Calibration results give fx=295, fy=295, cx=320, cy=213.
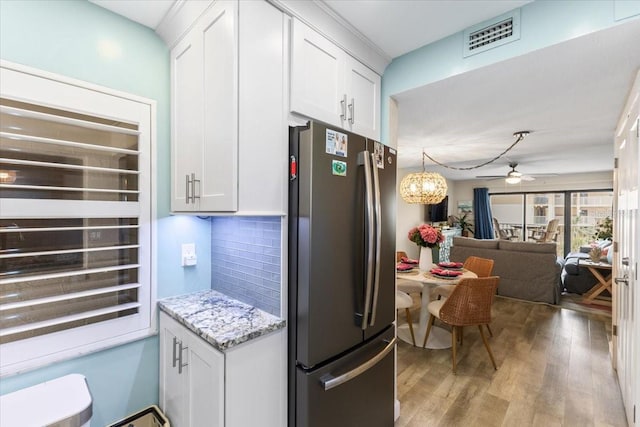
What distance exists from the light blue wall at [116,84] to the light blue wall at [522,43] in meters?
1.44

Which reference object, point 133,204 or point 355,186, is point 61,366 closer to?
point 133,204

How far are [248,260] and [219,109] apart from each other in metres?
0.80

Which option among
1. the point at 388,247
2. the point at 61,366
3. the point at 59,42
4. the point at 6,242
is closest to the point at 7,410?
the point at 61,366

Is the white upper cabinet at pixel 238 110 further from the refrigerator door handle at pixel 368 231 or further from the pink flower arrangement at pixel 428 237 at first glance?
the pink flower arrangement at pixel 428 237

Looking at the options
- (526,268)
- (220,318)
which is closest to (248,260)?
(220,318)

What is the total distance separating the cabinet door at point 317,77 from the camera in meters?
1.44

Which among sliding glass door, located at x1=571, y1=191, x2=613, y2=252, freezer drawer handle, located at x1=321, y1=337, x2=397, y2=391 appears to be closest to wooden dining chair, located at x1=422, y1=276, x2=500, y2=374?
freezer drawer handle, located at x1=321, y1=337, x2=397, y2=391

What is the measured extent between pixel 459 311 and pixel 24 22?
11.3ft

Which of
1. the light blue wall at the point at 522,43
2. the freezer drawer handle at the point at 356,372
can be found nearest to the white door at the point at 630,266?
the light blue wall at the point at 522,43

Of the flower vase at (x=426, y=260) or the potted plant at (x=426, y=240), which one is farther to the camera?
the flower vase at (x=426, y=260)

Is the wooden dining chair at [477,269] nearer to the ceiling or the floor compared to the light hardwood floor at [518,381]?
nearer to the ceiling

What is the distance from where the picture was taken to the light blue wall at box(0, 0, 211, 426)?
1344 millimetres

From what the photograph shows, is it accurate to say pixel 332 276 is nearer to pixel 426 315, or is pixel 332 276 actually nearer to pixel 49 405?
pixel 49 405

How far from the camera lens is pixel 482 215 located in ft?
27.0
